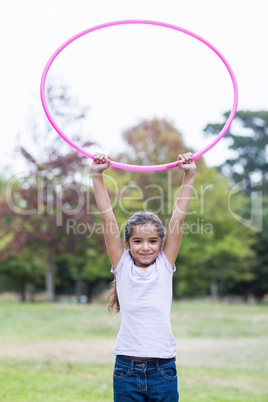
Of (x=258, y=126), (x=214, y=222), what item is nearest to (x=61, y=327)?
(x=214, y=222)

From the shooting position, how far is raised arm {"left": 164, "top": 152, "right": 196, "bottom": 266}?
3682mm

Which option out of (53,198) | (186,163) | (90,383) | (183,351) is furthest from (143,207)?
(186,163)

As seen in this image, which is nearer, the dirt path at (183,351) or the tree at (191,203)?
the dirt path at (183,351)

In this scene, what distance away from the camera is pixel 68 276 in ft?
127

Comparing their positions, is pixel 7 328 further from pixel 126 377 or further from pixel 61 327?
pixel 126 377

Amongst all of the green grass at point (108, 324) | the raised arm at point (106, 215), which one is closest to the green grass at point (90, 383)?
the raised arm at point (106, 215)

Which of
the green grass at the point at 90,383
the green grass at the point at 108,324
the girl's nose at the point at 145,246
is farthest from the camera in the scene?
the green grass at the point at 108,324

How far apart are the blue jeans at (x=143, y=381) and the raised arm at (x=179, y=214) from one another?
0.72 metres

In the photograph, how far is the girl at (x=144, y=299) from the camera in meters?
3.34

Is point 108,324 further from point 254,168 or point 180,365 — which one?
point 254,168

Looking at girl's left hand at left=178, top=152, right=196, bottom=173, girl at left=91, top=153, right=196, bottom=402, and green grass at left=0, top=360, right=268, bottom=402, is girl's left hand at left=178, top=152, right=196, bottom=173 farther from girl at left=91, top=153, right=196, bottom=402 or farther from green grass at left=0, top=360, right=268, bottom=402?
green grass at left=0, top=360, right=268, bottom=402

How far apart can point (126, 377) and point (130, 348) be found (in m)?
0.18

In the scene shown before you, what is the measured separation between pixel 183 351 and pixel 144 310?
8.42 m

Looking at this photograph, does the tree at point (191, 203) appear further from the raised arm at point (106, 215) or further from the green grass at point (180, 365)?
the raised arm at point (106, 215)
